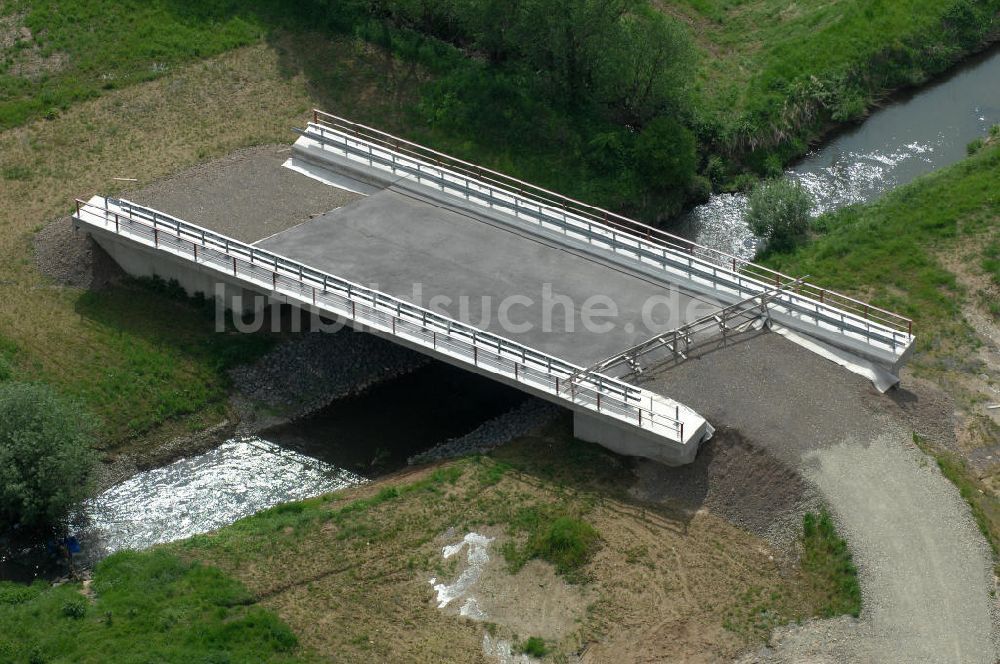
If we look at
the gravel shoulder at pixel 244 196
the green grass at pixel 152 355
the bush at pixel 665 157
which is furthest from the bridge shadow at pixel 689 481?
the bush at pixel 665 157

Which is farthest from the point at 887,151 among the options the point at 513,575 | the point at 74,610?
the point at 74,610

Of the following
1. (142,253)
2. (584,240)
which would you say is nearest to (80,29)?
(142,253)

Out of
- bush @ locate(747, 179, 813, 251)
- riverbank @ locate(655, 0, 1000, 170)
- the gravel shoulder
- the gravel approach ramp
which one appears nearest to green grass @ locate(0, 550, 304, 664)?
the gravel approach ramp

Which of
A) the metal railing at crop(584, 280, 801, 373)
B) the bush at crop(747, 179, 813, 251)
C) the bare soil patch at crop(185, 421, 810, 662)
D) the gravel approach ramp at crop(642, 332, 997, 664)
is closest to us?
the gravel approach ramp at crop(642, 332, 997, 664)

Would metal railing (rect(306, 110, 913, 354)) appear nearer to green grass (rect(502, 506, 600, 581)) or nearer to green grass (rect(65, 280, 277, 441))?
green grass (rect(65, 280, 277, 441))

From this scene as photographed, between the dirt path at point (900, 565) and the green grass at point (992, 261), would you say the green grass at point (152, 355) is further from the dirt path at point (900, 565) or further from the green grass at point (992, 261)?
the green grass at point (992, 261)
